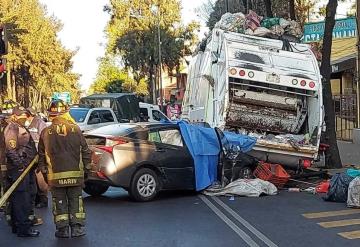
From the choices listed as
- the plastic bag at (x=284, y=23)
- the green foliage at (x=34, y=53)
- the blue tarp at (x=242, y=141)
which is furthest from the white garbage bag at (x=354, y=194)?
the green foliage at (x=34, y=53)

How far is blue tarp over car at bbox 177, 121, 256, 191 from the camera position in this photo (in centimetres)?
1147

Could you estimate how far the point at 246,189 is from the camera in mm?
11188

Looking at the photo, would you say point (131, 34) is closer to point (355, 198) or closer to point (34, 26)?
point (34, 26)

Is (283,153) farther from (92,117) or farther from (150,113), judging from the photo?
(150,113)

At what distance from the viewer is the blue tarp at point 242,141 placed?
12.1 meters

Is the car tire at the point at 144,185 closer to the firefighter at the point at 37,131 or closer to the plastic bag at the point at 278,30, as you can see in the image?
the firefighter at the point at 37,131

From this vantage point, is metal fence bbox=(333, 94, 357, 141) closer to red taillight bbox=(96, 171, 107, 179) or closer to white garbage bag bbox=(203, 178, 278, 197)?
white garbage bag bbox=(203, 178, 278, 197)

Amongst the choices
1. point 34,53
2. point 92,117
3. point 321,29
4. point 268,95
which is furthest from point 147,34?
point 268,95

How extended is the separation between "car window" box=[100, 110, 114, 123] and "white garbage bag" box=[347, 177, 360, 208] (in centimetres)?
1399

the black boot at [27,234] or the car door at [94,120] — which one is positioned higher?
the car door at [94,120]

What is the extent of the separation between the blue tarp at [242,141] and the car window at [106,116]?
11.1 meters

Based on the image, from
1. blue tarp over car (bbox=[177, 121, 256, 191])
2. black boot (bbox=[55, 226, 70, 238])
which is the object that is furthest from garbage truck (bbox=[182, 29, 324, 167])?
black boot (bbox=[55, 226, 70, 238])

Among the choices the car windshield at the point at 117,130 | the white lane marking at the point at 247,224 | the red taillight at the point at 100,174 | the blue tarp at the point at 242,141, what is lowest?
the white lane marking at the point at 247,224

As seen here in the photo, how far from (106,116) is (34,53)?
26763 millimetres
